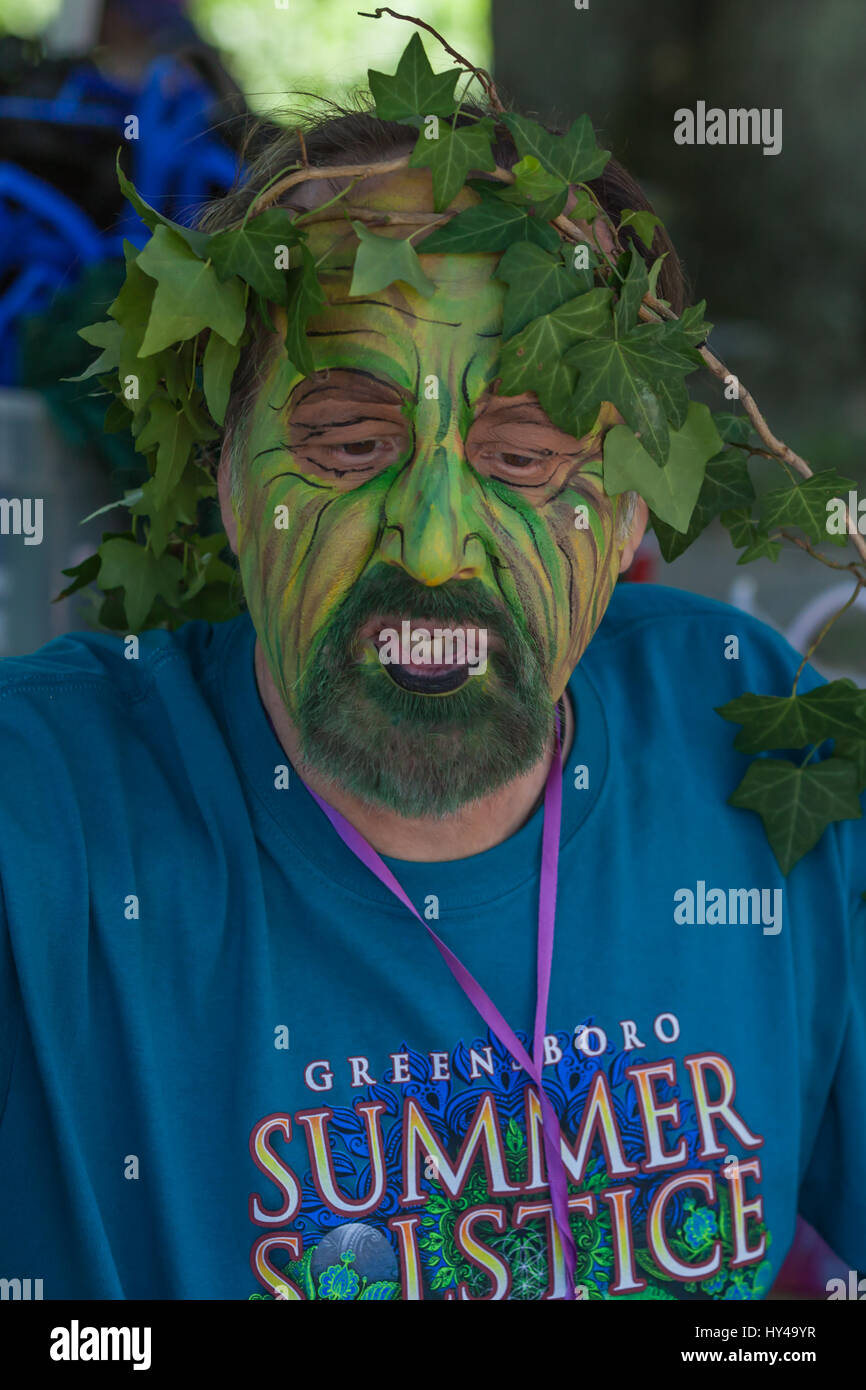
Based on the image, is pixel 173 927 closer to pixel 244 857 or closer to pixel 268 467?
pixel 244 857

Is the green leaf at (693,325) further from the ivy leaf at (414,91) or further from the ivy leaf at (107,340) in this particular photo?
the ivy leaf at (107,340)

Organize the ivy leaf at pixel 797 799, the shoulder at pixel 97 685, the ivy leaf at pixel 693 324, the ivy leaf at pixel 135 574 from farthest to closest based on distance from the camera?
the ivy leaf at pixel 135 574
the ivy leaf at pixel 797 799
the shoulder at pixel 97 685
the ivy leaf at pixel 693 324

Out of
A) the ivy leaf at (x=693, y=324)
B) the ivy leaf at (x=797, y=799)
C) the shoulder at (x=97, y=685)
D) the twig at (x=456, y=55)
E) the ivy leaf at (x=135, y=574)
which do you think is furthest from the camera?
the ivy leaf at (x=135, y=574)

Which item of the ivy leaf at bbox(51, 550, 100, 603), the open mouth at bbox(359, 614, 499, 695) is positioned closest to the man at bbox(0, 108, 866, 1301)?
the open mouth at bbox(359, 614, 499, 695)

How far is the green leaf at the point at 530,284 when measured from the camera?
139 centimetres

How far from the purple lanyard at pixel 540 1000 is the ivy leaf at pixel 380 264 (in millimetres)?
579

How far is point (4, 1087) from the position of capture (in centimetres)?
145

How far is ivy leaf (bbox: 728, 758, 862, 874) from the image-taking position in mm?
1677

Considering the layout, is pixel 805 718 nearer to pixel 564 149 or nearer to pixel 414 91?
pixel 564 149

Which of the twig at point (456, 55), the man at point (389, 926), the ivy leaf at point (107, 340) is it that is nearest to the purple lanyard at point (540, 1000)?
the man at point (389, 926)

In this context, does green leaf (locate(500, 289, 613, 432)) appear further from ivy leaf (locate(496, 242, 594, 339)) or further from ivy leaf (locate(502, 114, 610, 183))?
ivy leaf (locate(502, 114, 610, 183))

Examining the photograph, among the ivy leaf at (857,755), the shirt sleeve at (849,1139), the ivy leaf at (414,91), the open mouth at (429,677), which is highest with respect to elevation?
the ivy leaf at (414,91)

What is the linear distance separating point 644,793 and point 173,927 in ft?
1.99

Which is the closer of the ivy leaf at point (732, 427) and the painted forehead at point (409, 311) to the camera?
the painted forehead at point (409, 311)
